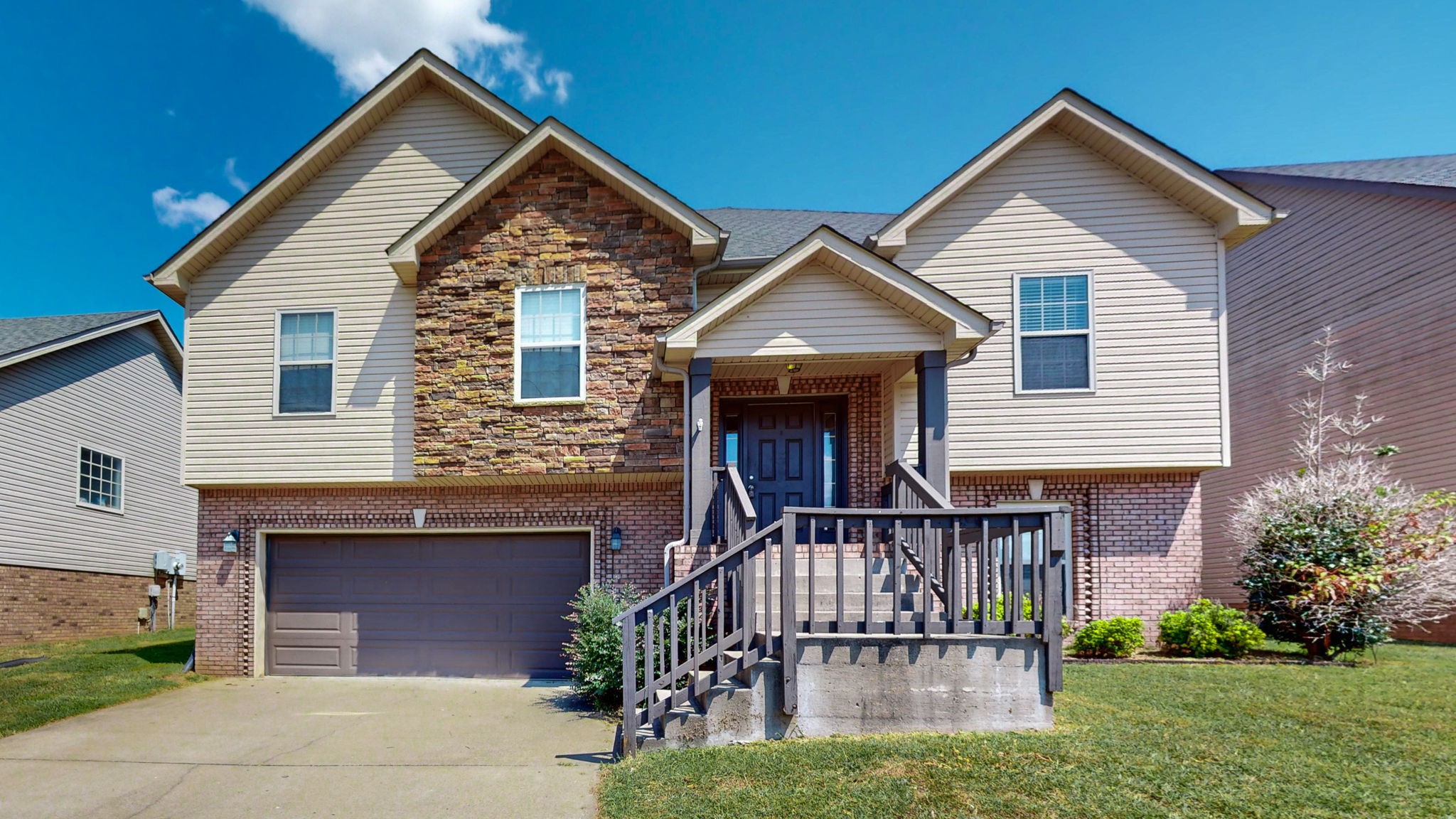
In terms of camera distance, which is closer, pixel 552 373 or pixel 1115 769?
pixel 1115 769

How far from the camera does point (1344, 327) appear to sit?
1425 cm

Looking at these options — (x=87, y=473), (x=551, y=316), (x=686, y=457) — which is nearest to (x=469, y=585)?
(x=551, y=316)

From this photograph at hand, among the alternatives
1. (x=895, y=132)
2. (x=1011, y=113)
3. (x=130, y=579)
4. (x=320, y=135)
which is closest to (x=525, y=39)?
(x=320, y=135)

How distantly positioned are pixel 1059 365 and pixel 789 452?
3.51 meters

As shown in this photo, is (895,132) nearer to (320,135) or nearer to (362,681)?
(320,135)

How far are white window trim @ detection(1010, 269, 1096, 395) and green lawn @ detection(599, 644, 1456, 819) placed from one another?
14.8 ft

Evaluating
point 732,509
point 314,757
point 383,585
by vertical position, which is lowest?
point 314,757

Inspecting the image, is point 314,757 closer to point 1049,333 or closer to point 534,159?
point 534,159

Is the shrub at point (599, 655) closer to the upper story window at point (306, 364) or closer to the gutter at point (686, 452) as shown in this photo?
the gutter at point (686, 452)

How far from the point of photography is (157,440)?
19.1m

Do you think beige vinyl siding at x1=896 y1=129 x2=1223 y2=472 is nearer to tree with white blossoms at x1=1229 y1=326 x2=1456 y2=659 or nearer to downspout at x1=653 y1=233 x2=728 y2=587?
tree with white blossoms at x1=1229 y1=326 x2=1456 y2=659

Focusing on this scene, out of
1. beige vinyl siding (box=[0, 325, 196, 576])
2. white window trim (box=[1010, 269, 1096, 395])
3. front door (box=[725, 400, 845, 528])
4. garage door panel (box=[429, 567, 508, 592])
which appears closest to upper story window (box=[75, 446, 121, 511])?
beige vinyl siding (box=[0, 325, 196, 576])

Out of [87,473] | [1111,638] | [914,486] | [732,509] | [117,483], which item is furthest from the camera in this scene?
[117,483]

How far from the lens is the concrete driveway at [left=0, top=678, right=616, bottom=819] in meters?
5.65
